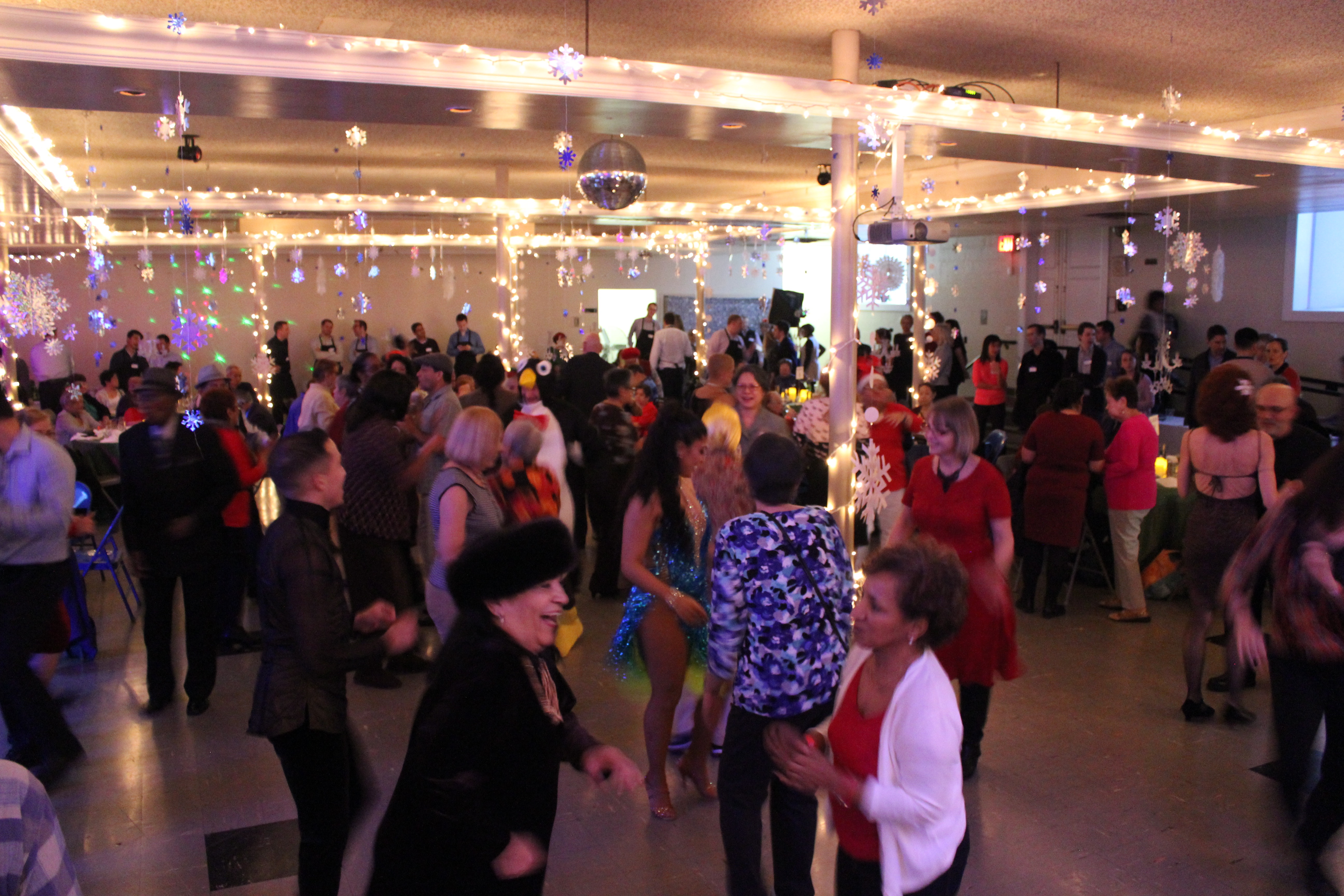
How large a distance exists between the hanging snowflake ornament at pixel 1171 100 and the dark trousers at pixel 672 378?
613 cm

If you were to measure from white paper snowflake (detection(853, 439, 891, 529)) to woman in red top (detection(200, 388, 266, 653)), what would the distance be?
3.63 meters

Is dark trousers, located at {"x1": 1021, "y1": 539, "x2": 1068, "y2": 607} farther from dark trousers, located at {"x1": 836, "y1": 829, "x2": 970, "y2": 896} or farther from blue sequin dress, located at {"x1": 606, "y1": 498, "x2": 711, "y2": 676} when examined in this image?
dark trousers, located at {"x1": 836, "y1": 829, "x2": 970, "y2": 896}

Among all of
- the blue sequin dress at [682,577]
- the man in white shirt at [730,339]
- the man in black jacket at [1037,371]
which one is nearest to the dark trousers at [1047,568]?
the blue sequin dress at [682,577]

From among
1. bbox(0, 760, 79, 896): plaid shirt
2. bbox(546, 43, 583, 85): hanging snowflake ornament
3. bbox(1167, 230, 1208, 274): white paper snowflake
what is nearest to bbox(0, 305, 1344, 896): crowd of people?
bbox(0, 760, 79, 896): plaid shirt

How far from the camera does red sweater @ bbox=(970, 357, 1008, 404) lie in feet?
38.6

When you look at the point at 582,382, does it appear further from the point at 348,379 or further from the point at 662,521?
the point at 662,521

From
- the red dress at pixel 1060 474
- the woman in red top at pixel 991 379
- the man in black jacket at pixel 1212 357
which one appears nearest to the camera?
the red dress at pixel 1060 474

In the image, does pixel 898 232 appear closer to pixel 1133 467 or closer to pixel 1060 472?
pixel 1060 472

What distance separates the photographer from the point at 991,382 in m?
11.8

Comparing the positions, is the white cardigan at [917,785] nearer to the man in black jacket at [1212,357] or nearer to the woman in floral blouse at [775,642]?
the woman in floral blouse at [775,642]

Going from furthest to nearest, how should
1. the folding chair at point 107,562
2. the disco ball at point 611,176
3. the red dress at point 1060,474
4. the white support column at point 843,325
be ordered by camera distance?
the white support column at point 843,325
the folding chair at point 107,562
the red dress at point 1060,474
the disco ball at point 611,176

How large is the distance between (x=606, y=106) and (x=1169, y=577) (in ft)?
15.5

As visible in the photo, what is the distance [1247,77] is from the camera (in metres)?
7.57

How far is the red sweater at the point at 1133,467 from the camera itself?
5758 millimetres
